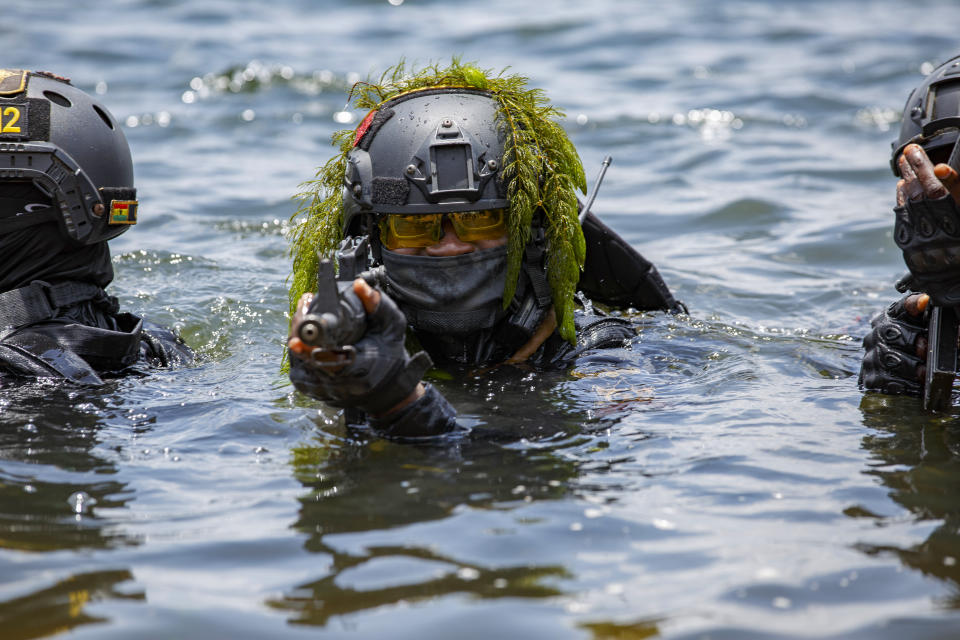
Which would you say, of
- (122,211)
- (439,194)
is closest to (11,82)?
(122,211)

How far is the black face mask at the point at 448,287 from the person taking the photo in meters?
4.71

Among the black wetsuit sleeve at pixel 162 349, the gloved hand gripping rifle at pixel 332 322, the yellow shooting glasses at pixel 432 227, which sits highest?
the yellow shooting glasses at pixel 432 227

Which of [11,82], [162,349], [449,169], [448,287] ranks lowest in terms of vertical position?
[162,349]

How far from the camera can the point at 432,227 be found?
4719 millimetres

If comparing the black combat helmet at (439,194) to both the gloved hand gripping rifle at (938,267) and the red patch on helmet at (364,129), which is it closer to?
the red patch on helmet at (364,129)

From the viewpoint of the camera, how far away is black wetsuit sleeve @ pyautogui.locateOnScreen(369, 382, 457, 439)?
3945mm

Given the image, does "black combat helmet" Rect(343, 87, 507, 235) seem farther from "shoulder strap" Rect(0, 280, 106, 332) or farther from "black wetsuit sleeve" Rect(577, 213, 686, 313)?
"shoulder strap" Rect(0, 280, 106, 332)

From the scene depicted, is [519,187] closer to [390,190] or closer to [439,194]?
[439,194]

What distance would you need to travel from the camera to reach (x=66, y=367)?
15.6 feet

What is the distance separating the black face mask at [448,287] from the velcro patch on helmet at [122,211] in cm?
133

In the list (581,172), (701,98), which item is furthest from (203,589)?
(701,98)

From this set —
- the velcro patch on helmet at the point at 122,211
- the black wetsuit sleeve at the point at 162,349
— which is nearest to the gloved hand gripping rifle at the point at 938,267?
the velcro patch on helmet at the point at 122,211

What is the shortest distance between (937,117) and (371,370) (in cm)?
240

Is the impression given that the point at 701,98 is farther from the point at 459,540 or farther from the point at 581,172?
the point at 459,540
